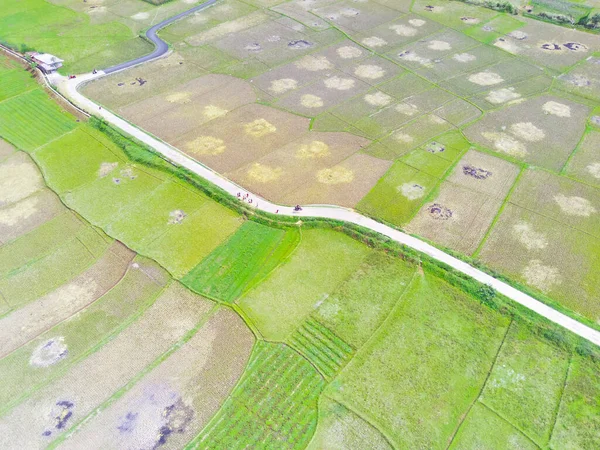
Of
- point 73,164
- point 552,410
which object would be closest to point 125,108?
point 73,164

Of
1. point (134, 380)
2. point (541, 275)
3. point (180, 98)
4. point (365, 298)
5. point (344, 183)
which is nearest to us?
point (134, 380)

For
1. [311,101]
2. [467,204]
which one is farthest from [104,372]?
[311,101]

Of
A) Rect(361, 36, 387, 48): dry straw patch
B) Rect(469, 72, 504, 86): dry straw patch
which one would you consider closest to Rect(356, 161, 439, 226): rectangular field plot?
Rect(469, 72, 504, 86): dry straw patch

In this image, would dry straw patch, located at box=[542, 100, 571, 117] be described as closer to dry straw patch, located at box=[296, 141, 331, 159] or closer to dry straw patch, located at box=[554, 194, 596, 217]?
dry straw patch, located at box=[554, 194, 596, 217]

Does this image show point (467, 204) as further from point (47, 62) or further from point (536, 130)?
point (47, 62)

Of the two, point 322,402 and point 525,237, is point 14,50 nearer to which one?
point 322,402

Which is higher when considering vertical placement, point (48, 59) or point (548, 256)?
point (548, 256)

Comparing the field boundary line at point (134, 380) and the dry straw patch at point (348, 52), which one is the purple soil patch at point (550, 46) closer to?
the dry straw patch at point (348, 52)
